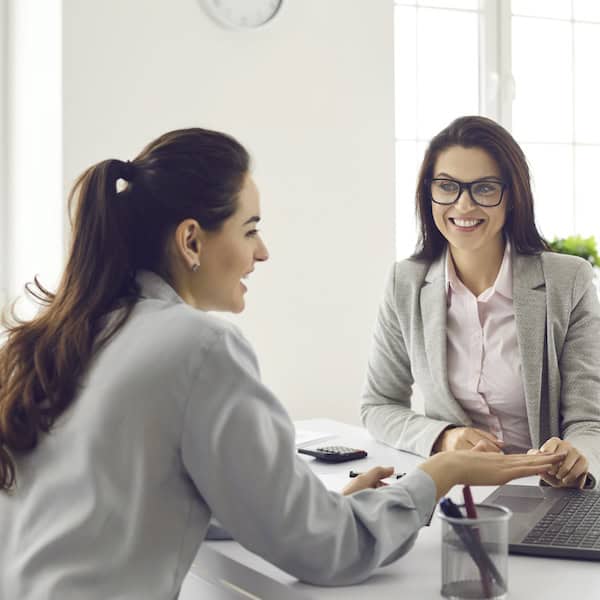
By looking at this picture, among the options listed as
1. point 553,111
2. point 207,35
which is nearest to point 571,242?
point 553,111

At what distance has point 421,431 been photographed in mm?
1921

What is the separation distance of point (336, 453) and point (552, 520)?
0.59m

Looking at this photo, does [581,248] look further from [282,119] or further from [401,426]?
[401,426]

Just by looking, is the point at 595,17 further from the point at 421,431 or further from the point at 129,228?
the point at 129,228

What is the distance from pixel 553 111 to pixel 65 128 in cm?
216

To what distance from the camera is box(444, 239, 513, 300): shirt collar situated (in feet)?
6.73

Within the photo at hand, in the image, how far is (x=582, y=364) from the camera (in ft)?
6.39

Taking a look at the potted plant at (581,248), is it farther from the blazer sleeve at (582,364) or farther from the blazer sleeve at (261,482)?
the blazer sleeve at (261,482)

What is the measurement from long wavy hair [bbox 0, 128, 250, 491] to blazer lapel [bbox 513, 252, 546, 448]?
87 cm

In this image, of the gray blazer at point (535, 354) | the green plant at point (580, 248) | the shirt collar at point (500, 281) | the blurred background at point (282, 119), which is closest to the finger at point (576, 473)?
the gray blazer at point (535, 354)

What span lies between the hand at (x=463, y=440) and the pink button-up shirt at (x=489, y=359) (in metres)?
0.15

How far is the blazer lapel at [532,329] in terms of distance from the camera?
1951mm

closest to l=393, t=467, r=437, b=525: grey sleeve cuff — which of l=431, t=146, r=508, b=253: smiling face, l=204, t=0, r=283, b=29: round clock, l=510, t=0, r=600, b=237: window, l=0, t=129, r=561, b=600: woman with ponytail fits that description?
l=0, t=129, r=561, b=600: woman with ponytail

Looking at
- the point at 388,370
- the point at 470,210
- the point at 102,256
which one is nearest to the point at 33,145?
the point at 388,370
